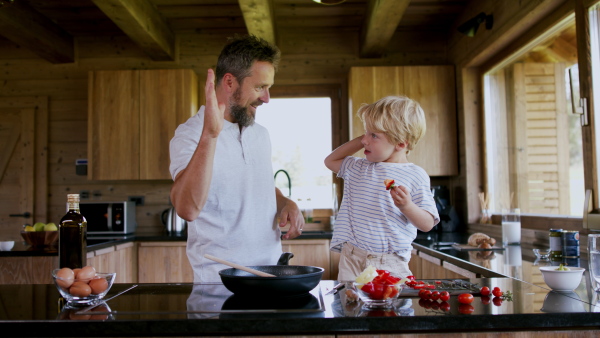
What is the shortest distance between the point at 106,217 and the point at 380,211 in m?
2.97

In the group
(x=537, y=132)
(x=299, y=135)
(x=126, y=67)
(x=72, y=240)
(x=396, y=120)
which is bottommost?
(x=72, y=240)

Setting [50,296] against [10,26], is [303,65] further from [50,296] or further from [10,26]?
[50,296]

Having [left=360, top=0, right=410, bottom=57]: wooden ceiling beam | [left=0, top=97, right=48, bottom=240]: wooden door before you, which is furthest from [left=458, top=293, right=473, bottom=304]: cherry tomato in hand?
[left=0, top=97, right=48, bottom=240]: wooden door

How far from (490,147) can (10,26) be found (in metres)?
3.54

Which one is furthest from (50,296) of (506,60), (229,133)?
(506,60)

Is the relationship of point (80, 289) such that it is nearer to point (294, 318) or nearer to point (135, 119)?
point (294, 318)

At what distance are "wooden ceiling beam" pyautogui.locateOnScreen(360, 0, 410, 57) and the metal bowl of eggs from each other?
2672mm

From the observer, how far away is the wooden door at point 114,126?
4.28 m

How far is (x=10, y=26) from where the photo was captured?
12.6ft

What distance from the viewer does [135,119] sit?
4.29 metres

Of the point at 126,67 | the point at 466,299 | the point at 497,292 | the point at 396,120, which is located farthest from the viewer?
the point at 126,67

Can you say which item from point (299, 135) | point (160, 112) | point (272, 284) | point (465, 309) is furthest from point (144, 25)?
A: point (465, 309)

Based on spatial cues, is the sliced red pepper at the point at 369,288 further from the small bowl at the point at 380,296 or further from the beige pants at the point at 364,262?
the beige pants at the point at 364,262

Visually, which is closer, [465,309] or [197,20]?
[465,309]
